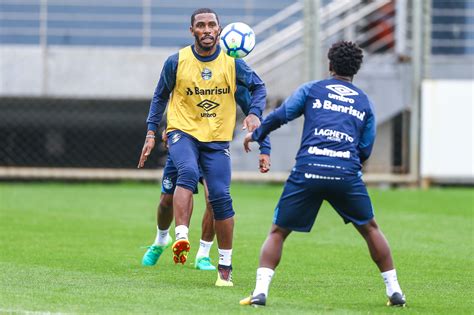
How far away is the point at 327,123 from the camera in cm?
762

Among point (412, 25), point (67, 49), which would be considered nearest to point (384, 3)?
point (412, 25)

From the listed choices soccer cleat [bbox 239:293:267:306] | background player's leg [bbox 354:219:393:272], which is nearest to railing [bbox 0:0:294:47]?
background player's leg [bbox 354:219:393:272]

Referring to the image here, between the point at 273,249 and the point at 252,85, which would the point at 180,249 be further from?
the point at 252,85

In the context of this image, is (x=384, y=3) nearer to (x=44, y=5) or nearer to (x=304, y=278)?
(x=44, y=5)

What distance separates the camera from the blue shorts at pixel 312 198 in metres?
7.60

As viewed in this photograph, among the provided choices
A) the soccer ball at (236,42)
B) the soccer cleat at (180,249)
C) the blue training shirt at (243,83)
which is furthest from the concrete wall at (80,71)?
the soccer cleat at (180,249)

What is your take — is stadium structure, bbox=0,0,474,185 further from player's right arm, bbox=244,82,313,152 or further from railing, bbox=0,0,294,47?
player's right arm, bbox=244,82,313,152

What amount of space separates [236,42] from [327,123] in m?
1.93

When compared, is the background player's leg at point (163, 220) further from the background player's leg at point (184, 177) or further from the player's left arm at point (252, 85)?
the player's left arm at point (252, 85)

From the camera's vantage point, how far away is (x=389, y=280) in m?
7.81

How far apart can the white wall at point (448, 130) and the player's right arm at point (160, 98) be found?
13.2m

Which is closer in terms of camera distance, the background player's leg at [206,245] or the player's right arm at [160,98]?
the player's right arm at [160,98]

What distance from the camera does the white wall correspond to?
2220 cm

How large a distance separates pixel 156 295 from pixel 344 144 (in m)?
1.70
